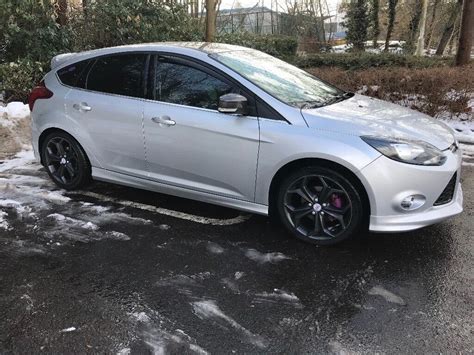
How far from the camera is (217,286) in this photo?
3.18 meters

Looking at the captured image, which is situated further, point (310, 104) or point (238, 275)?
point (310, 104)

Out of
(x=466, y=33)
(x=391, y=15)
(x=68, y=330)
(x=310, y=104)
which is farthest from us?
(x=391, y=15)

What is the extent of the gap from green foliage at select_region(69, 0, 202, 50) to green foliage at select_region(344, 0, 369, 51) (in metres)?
15.5

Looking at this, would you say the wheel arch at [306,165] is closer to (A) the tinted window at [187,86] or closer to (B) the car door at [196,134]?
(B) the car door at [196,134]

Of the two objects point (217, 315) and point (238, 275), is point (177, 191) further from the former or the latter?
point (217, 315)

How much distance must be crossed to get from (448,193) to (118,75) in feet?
10.3

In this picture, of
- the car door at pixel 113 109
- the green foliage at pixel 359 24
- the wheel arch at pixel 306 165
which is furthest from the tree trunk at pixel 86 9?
the green foliage at pixel 359 24

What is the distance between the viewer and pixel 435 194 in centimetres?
343

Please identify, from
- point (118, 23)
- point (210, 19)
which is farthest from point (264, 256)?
point (118, 23)

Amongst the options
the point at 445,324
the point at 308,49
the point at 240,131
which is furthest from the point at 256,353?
the point at 308,49

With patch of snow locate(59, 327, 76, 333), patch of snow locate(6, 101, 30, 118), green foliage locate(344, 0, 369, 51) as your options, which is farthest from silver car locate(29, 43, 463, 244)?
green foliage locate(344, 0, 369, 51)

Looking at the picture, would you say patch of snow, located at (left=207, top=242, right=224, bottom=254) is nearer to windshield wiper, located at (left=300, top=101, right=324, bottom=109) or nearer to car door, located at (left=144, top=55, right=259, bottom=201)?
car door, located at (left=144, top=55, right=259, bottom=201)

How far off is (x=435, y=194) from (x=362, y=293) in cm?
97

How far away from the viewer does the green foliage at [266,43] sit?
14.6 meters
